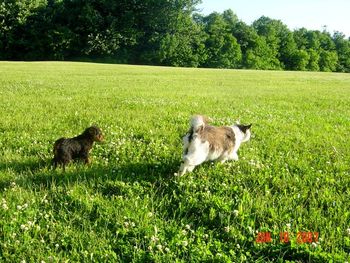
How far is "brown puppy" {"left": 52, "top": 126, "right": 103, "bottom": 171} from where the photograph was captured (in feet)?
20.3

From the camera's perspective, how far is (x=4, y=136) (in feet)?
26.6

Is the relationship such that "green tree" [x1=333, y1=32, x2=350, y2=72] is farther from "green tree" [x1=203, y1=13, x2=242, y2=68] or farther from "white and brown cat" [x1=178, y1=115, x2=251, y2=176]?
"white and brown cat" [x1=178, y1=115, x2=251, y2=176]

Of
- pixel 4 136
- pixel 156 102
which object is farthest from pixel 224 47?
pixel 4 136

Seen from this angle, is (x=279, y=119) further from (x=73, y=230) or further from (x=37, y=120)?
(x=73, y=230)

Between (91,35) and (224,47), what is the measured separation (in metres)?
32.4

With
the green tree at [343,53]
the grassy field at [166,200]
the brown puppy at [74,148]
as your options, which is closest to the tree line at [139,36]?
the green tree at [343,53]

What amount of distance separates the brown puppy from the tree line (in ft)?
230

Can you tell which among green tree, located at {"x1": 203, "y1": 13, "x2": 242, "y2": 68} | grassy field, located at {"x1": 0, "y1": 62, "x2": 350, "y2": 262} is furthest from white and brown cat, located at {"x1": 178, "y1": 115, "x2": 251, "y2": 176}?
green tree, located at {"x1": 203, "y1": 13, "x2": 242, "y2": 68}

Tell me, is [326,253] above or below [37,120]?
below
